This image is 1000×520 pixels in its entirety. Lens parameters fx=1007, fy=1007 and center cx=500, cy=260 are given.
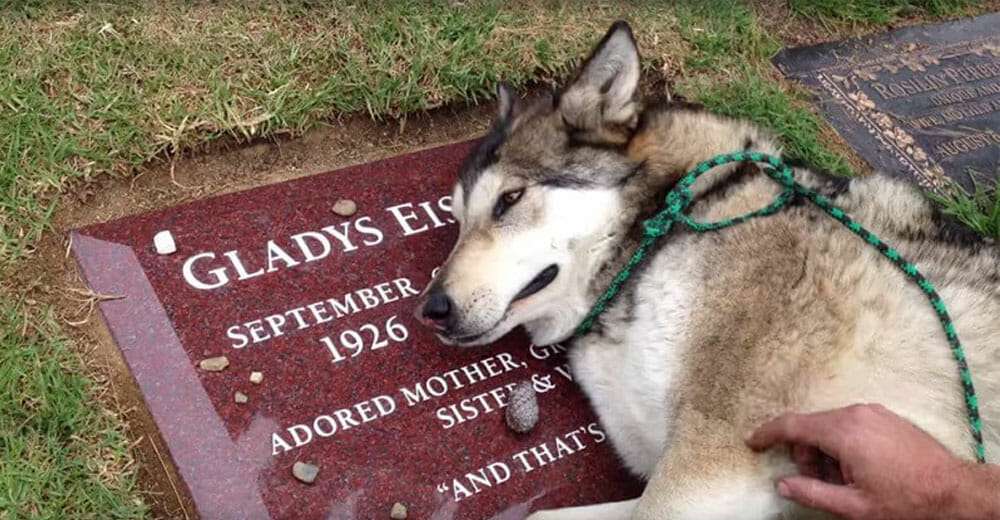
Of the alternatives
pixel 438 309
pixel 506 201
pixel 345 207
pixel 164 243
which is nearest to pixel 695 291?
pixel 506 201

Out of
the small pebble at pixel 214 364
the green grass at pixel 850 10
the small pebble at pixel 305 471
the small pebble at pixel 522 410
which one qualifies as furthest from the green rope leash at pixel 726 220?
the green grass at pixel 850 10

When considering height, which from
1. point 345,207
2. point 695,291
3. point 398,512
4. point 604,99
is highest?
point 604,99

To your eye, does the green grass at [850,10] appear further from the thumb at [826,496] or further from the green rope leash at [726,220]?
the thumb at [826,496]

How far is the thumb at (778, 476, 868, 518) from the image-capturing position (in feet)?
8.51

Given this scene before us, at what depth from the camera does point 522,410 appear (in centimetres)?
349

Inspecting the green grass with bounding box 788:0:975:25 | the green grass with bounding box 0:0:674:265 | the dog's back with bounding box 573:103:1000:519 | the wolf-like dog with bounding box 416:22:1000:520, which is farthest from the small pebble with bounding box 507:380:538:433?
the green grass with bounding box 788:0:975:25

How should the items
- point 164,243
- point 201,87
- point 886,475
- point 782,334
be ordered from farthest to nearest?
point 201,87
point 164,243
point 782,334
point 886,475

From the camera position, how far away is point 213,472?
124 inches

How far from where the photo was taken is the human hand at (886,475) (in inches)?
99.8

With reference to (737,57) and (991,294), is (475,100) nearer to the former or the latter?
(737,57)

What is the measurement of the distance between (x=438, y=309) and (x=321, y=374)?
0.51m

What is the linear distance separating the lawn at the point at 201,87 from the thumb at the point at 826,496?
193 cm

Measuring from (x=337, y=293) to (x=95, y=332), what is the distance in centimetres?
83

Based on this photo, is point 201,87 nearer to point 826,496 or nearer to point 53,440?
point 53,440
